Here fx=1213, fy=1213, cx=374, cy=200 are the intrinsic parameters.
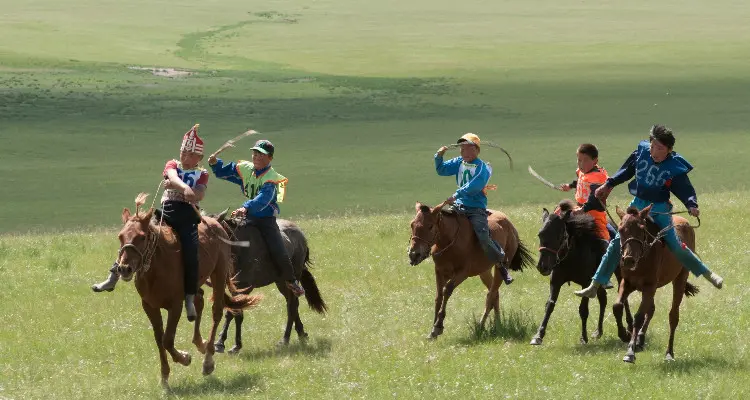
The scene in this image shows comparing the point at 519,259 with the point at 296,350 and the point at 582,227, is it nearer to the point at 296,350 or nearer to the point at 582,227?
the point at 582,227

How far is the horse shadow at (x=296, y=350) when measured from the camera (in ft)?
48.2

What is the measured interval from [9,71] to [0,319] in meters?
54.9

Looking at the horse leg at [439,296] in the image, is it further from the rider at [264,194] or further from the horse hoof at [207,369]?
the horse hoof at [207,369]

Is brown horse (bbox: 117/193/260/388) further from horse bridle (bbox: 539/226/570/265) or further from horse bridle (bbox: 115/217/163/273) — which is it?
horse bridle (bbox: 539/226/570/265)

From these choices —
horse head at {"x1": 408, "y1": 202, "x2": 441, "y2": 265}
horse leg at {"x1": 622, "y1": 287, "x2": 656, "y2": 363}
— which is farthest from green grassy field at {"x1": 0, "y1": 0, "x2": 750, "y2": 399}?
horse head at {"x1": 408, "y1": 202, "x2": 441, "y2": 265}

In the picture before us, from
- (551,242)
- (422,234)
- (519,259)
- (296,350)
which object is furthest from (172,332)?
(519,259)

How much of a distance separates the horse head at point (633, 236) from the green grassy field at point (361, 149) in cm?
117

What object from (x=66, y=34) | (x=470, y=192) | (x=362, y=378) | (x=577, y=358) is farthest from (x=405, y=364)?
(x=66, y=34)

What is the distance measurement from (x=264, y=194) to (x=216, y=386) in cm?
282

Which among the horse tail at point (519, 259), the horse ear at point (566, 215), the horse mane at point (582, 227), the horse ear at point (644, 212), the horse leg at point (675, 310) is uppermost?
the horse ear at point (644, 212)

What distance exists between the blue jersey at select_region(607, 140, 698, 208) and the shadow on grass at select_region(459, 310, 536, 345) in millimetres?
2697

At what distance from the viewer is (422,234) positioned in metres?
14.8

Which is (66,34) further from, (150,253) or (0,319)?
(150,253)

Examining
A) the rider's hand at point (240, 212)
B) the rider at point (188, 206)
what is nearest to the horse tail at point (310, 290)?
the rider's hand at point (240, 212)
